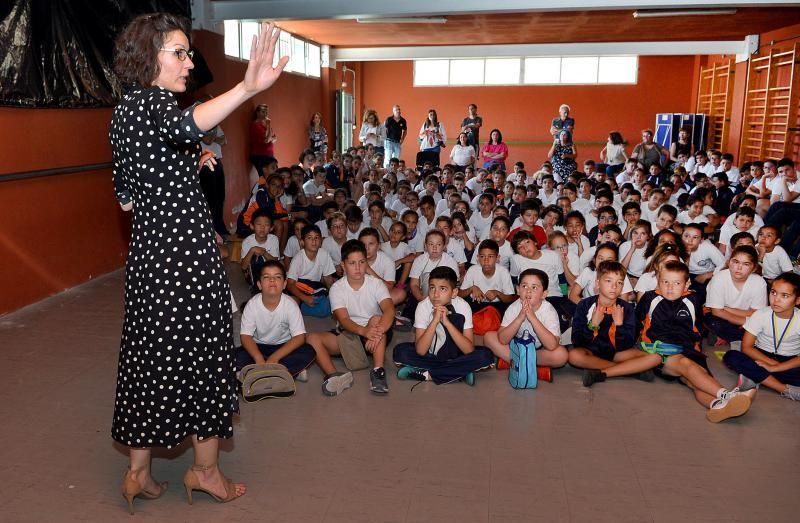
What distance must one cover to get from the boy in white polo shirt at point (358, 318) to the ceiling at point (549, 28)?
5.83 meters

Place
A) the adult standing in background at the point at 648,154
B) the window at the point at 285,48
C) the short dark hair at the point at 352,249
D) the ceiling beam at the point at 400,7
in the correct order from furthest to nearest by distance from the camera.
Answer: the adult standing in background at the point at 648,154
the window at the point at 285,48
the ceiling beam at the point at 400,7
the short dark hair at the point at 352,249

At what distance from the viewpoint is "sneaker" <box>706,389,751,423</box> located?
3180 mm

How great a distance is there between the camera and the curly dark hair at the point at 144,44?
6.50ft

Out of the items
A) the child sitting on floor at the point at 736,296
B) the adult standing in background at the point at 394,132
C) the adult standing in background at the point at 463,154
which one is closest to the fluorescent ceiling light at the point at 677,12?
the adult standing in background at the point at 463,154

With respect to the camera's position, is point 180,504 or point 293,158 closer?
point 180,504

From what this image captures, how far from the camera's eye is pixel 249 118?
30.2 ft

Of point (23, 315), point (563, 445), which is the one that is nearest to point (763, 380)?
point (563, 445)

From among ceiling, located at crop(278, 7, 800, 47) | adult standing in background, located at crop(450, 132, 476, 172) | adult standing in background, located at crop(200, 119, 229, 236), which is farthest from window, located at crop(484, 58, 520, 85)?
adult standing in background, located at crop(200, 119, 229, 236)

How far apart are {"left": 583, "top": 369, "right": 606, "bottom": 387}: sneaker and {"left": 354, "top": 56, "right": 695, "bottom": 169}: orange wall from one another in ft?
41.3

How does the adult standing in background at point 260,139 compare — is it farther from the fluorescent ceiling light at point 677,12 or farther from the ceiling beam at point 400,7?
Answer: the fluorescent ceiling light at point 677,12

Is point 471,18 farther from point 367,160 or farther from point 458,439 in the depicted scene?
point 458,439

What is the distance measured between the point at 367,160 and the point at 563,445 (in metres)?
8.44

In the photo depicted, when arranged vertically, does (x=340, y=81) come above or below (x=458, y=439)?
above

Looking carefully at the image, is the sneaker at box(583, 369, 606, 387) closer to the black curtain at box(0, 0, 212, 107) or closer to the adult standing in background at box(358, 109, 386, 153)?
the black curtain at box(0, 0, 212, 107)
